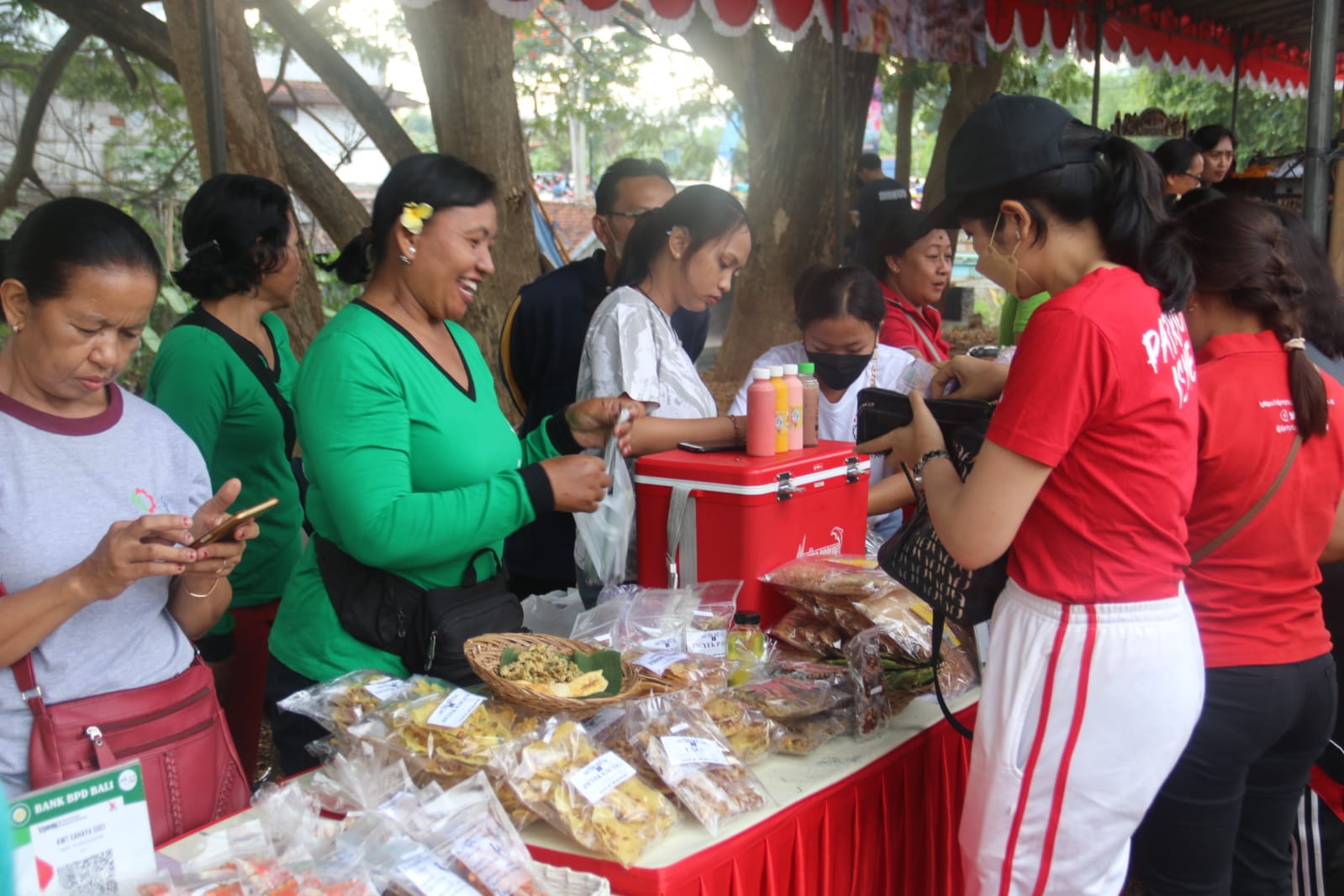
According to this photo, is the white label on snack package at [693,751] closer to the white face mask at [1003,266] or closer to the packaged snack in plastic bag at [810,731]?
the packaged snack in plastic bag at [810,731]

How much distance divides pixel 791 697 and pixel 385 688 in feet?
2.23

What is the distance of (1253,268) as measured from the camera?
1.80 m

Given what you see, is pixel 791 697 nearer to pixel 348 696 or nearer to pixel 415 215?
pixel 348 696

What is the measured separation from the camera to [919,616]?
2033 millimetres

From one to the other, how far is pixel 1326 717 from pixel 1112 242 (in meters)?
1.02

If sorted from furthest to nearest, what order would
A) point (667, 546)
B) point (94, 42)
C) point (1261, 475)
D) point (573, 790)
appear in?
point (94, 42)
point (667, 546)
point (1261, 475)
point (573, 790)

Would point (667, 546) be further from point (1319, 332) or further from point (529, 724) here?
point (1319, 332)

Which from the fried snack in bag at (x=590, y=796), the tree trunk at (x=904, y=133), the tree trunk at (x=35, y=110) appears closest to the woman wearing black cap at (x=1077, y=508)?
the fried snack in bag at (x=590, y=796)

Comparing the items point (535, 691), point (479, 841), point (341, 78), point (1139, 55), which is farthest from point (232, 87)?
point (1139, 55)

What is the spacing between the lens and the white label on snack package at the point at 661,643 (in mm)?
1884

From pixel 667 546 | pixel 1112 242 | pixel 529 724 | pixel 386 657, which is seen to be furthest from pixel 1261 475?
pixel 386 657

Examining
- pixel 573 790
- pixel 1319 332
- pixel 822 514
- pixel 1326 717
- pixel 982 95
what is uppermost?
pixel 982 95

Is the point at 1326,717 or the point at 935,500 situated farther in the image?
the point at 1326,717

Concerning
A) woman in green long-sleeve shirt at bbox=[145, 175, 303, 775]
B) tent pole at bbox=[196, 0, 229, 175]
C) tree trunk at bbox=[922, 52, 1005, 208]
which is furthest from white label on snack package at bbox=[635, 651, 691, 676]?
tree trunk at bbox=[922, 52, 1005, 208]
